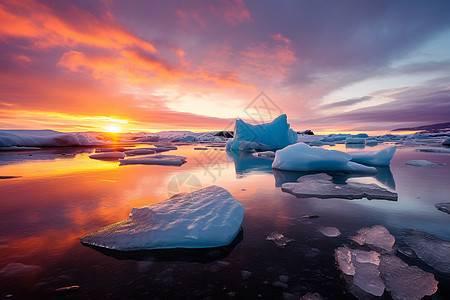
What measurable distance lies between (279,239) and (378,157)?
7476 millimetres

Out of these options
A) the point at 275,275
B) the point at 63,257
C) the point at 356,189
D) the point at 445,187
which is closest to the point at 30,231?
the point at 63,257

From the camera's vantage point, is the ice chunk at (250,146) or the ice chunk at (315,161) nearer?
the ice chunk at (315,161)

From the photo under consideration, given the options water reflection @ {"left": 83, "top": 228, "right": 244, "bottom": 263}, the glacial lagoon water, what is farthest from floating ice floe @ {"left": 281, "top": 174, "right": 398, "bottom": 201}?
water reflection @ {"left": 83, "top": 228, "right": 244, "bottom": 263}

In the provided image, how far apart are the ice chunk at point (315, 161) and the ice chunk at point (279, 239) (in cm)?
452

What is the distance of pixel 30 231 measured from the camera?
2240 mm

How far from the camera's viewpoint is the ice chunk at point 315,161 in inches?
237

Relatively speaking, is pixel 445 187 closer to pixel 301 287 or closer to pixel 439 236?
pixel 439 236

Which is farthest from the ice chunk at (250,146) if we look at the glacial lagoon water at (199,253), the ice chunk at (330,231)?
the ice chunk at (330,231)

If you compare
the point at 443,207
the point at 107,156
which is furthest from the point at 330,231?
the point at 107,156

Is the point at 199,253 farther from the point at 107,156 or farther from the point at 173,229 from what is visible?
the point at 107,156

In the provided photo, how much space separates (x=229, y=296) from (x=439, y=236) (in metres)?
2.30

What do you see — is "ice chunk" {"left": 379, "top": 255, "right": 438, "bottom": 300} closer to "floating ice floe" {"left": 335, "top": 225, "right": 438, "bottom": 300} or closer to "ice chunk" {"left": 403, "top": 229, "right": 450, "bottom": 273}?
"floating ice floe" {"left": 335, "top": 225, "right": 438, "bottom": 300}

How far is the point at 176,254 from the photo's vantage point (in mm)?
1835

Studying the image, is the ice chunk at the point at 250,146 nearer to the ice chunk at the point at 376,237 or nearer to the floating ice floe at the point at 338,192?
the floating ice floe at the point at 338,192
